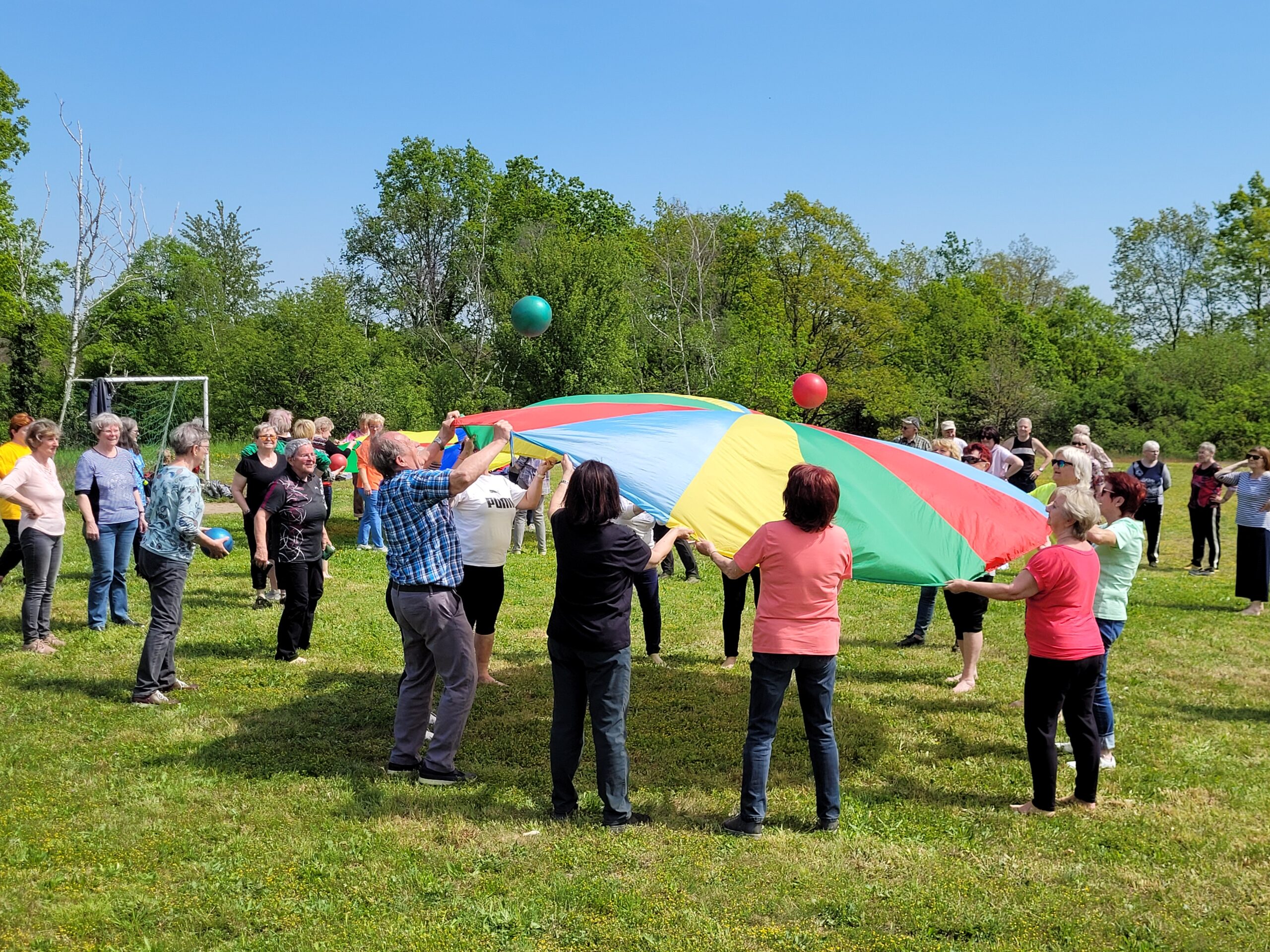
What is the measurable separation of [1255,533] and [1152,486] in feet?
10.1

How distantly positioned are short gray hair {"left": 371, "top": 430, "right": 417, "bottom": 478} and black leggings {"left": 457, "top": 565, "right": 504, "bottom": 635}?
1.34 m

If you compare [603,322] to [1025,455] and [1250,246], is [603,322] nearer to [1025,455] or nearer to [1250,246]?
[1025,455]

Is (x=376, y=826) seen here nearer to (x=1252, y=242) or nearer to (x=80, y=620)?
(x=80, y=620)

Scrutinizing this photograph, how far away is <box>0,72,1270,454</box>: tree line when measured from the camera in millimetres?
30531

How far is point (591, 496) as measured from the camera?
4.83 metres

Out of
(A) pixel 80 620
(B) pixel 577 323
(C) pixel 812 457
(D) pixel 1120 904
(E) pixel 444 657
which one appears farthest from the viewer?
(B) pixel 577 323

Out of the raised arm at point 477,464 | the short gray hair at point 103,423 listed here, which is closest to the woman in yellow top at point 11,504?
the short gray hair at point 103,423

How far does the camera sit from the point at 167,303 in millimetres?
43219

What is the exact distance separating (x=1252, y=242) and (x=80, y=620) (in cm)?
5590

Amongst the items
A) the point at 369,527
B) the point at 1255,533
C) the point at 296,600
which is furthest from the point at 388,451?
the point at 1255,533

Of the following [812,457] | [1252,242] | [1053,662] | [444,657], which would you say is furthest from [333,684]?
[1252,242]

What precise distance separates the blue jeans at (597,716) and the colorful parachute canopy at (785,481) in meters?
0.96

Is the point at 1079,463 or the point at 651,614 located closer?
the point at 1079,463

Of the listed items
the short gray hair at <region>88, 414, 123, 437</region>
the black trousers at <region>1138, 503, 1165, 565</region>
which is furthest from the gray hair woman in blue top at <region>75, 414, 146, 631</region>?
the black trousers at <region>1138, 503, 1165, 565</region>
